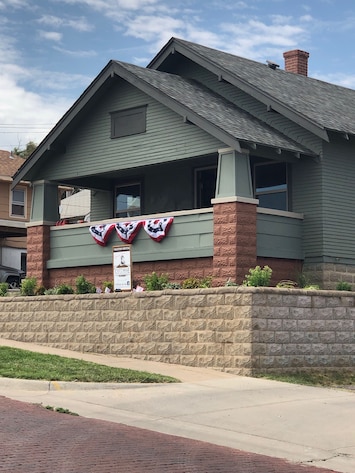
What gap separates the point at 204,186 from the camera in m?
22.2

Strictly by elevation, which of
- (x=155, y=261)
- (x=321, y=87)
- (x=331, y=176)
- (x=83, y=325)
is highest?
(x=321, y=87)

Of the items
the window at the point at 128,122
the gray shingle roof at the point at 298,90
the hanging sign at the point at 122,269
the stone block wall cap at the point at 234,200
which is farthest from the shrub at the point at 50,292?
the gray shingle roof at the point at 298,90

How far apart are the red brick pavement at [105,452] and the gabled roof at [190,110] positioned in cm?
925

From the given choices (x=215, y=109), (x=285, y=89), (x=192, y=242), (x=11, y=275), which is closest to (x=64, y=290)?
(x=192, y=242)

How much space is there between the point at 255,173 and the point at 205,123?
10.8 ft

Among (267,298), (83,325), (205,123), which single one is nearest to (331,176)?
(205,123)

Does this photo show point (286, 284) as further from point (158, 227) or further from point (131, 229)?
point (131, 229)

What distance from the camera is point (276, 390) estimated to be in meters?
14.0

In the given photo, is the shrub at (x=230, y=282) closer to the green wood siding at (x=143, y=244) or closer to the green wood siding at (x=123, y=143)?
the green wood siding at (x=143, y=244)

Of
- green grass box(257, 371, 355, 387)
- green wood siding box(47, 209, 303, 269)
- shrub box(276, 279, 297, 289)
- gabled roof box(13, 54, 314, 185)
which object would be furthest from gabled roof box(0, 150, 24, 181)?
green grass box(257, 371, 355, 387)

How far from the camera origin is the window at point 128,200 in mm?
23766

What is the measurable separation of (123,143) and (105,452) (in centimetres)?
1317

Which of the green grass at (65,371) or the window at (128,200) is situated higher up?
the window at (128,200)

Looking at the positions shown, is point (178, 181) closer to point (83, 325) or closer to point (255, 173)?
point (255, 173)
